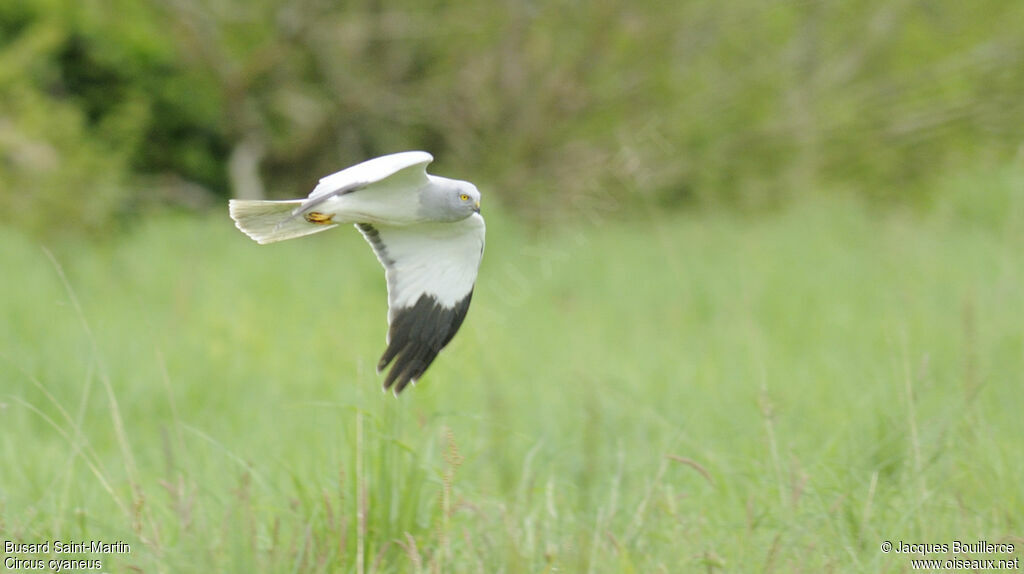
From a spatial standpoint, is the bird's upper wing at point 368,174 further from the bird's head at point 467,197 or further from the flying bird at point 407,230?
the bird's head at point 467,197

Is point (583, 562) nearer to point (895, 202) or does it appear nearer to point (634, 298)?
point (634, 298)

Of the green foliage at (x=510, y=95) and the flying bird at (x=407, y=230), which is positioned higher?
the green foliage at (x=510, y=95)

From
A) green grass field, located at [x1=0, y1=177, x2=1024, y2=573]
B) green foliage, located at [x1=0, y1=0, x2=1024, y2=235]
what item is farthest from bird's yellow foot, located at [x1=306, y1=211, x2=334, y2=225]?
green foliage, located at [x1=0, y1=0, x2=1024, y2=235]

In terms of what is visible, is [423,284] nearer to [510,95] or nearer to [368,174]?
[368,174]

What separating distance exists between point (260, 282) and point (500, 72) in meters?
3.78

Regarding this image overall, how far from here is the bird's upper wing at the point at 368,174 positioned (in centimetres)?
229

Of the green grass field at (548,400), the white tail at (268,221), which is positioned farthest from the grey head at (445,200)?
the green grass field at (548,400)

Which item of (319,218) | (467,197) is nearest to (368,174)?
(319,218)

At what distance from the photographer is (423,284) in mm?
2738

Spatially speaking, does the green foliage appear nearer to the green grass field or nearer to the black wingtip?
the green grass field

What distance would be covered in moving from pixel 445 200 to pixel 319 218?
0.96 feet

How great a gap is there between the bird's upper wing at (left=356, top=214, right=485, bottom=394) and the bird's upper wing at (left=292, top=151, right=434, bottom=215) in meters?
0.35

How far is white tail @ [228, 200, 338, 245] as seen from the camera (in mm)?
2607

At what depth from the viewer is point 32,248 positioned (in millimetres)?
7402
